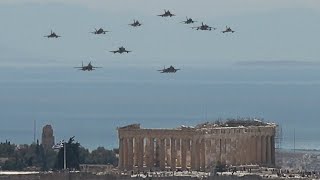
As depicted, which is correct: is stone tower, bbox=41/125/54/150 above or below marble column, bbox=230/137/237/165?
above

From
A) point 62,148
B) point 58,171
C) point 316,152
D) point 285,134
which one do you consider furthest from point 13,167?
point 285,134

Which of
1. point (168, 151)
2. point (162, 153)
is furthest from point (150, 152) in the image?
point (168, 151)

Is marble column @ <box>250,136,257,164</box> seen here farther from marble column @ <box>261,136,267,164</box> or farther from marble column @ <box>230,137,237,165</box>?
marble column @ <box>230,137,237,165</box>

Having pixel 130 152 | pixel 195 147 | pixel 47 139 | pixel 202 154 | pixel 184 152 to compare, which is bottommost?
pixel 202 154

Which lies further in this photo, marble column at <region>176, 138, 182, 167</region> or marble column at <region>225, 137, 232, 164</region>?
marble column at <region>225, 137, 232, 164</region>

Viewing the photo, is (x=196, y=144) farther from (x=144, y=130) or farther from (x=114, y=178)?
(x=114, y=178)

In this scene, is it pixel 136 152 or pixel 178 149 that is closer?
pixel 178 149

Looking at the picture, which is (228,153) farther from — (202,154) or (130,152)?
(130,152)

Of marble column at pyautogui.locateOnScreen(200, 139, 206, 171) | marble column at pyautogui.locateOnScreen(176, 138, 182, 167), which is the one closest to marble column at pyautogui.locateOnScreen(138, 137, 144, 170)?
marble column at pyautogui.locateOnScreen(176, 138, 182, 167)

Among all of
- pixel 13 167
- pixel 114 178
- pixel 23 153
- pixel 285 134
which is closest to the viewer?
pixel 114 178
